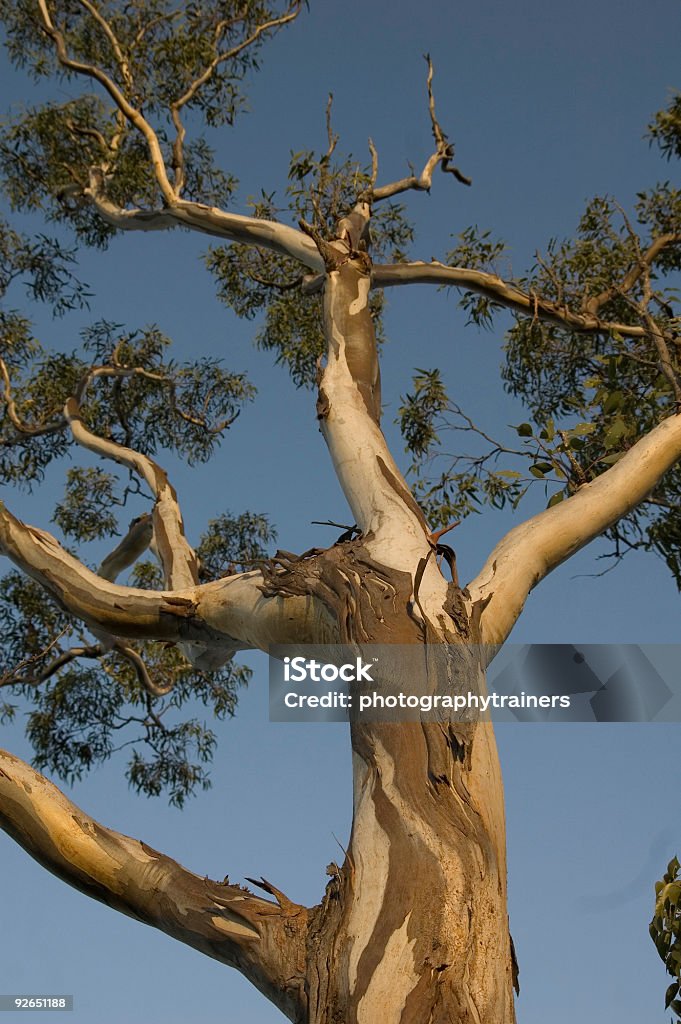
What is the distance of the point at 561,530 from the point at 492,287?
2851mm

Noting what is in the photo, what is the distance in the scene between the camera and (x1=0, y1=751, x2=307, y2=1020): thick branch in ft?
8.71

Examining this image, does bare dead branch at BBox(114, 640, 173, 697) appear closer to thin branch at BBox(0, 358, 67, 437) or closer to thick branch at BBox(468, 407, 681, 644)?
thin branch at BBox(0, 358, 67, 437)

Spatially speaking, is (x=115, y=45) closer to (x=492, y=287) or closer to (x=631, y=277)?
(x=492, y=287)

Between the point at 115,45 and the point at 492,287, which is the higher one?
the point at 115,45

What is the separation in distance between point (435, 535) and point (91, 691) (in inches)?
213

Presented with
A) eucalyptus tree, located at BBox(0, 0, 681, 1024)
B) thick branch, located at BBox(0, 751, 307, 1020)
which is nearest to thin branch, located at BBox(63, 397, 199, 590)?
eucalyptus tree, located at BBox(0, 0, 681, 1024)

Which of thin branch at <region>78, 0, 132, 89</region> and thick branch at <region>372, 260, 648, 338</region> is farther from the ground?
thin branch at <region>78, 0, 132, 89</region>

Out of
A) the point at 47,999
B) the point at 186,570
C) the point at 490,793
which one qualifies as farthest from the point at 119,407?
the point at 490,793

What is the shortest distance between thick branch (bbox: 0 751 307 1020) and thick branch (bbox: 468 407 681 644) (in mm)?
1170

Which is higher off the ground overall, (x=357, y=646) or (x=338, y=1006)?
(x=357, y=646)

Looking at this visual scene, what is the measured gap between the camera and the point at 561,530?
156 inches

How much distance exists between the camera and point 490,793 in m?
2.96

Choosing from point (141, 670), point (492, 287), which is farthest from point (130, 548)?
point (492, 287)

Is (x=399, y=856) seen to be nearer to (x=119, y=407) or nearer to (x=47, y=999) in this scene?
(x=47, y=999)
